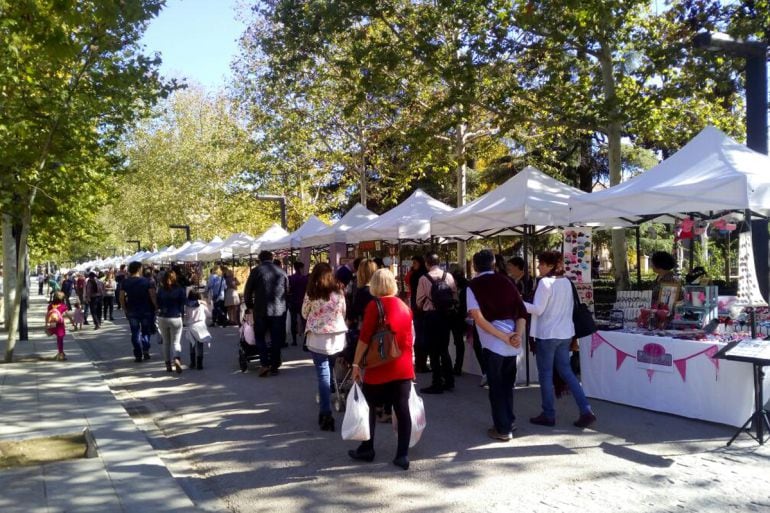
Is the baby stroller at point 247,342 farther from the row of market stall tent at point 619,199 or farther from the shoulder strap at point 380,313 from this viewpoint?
the shoulder strap at point 380,313

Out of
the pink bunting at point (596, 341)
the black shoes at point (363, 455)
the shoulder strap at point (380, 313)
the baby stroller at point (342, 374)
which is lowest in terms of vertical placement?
the black shoes at point (363, 455)

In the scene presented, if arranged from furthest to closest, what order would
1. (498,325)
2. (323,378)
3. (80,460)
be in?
(323,378) < (498,325) < (80,460)

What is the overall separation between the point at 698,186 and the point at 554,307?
6.53ft

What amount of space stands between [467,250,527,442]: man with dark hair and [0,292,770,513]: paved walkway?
0.43 meters

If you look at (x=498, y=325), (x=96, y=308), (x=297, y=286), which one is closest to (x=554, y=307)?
(x=498, y=325)

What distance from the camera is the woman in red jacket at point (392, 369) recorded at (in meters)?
5.11

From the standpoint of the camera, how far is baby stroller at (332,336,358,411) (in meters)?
7.25

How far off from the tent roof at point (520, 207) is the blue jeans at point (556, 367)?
2699 millimetres

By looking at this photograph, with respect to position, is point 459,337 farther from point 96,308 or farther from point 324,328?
→ point 96,308

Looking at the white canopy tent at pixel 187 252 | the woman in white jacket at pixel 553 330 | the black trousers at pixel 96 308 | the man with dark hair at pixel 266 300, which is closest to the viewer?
the woman in white jacket at pixel 553 330

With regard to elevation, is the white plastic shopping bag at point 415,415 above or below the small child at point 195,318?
below

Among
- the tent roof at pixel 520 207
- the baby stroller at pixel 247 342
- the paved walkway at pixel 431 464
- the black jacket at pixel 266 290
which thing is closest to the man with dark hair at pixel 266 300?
the black jacket at pixel 266 290

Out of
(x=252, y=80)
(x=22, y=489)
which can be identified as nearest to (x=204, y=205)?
(x=252, y=80)

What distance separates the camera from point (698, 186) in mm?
6426
